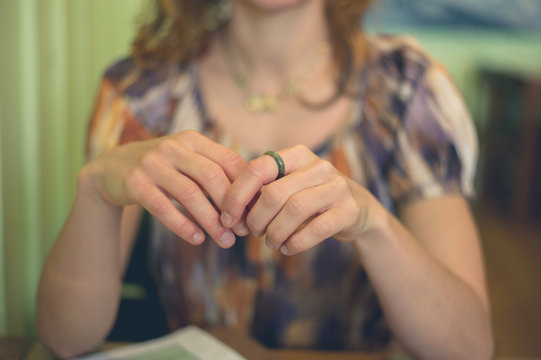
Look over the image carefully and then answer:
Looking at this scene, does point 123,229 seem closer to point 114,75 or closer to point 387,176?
point 114,75

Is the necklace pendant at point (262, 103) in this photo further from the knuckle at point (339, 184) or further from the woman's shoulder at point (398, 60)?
the knuckle at point (339, 184)

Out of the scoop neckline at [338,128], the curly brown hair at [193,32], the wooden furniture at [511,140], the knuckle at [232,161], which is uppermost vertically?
the curly brown hair at [193,32]

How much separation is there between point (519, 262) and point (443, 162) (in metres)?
2.20

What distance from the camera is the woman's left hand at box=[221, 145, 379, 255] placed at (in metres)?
0.60

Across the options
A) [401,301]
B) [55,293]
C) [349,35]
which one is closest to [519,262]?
[349,35]

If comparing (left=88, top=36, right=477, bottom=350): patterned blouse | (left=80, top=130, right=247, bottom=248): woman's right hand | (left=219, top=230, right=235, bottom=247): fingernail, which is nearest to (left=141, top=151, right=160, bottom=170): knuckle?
(left=80, top=130, right=247, bottom=248): woman's right hand

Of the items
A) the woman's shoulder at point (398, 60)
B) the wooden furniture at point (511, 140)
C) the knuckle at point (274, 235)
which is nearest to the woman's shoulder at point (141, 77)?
the woman's shoulder at point (398, 60)

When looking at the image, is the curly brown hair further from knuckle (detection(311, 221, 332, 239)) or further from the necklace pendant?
knuckle (detection(311, 221, 332, 239))

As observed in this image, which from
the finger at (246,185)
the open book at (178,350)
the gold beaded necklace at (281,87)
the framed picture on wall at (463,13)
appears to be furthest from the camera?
the framed picture on wall at (463,13)

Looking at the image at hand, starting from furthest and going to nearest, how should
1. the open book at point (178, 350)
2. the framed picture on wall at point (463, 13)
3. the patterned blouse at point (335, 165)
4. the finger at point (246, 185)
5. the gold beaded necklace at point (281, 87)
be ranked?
the framed picture on wall at point (463, 13) < the gold beaded necklace at point (281, 87) < the patterned blouse at point (335, 165) < the open book at point (178, 350) < the finger at point (246, 185)

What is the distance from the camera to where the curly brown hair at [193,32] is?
1.11 meters

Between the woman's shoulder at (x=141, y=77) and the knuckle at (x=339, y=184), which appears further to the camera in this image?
the woman's shoulder at (x=141, y=77)

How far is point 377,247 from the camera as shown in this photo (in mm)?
716

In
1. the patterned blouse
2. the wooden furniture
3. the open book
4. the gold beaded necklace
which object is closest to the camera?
the open book
